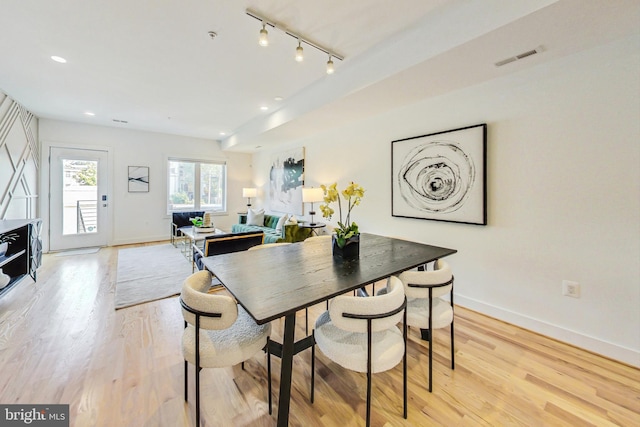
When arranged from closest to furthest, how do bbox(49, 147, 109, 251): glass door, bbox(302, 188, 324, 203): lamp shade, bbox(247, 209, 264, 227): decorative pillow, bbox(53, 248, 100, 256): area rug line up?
bbox(302, 188, 324, 203): lamp shade
bbox(53, 248, 100, 256): area rug
bbox(49, 147, 109, 251): glass door
bbox(247, 209, 264, 227): decorative pillow

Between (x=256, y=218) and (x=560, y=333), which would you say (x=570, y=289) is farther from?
(x=256, y=218)

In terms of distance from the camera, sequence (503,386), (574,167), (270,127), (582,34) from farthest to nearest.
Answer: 1. (270,127)
2. (574,167)
3. (582,34)
4. (503,386)

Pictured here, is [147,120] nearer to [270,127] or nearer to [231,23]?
[270,127]

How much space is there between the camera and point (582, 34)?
5.85 ft

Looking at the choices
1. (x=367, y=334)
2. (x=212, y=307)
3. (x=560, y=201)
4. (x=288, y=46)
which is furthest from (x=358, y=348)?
(x=288, y=46)

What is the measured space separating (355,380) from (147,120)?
19.1 feet

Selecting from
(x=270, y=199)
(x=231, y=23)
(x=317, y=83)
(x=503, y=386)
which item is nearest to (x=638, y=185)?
(x=503, y=386)

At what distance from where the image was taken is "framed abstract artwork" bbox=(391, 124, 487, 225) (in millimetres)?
2590

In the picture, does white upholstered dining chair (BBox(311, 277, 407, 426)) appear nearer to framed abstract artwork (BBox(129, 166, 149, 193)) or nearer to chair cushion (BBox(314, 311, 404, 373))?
chair cushion (BBox(314, 311, 404, 373))

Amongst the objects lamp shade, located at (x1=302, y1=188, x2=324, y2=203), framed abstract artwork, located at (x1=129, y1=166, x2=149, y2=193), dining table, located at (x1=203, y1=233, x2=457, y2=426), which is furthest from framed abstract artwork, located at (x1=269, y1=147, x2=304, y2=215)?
dining table, located at (x1=203, y1=233, x2=457, y2=426)

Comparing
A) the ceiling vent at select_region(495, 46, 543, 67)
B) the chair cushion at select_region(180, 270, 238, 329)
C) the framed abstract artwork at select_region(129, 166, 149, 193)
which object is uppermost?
the ceiling vent at select_region(495, 46, 543, 67)

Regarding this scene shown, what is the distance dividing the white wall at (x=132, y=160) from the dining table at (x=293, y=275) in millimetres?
5447

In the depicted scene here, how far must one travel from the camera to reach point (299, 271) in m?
1.56

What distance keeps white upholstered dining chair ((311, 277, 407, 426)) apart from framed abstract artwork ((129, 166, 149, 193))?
6.27 m
